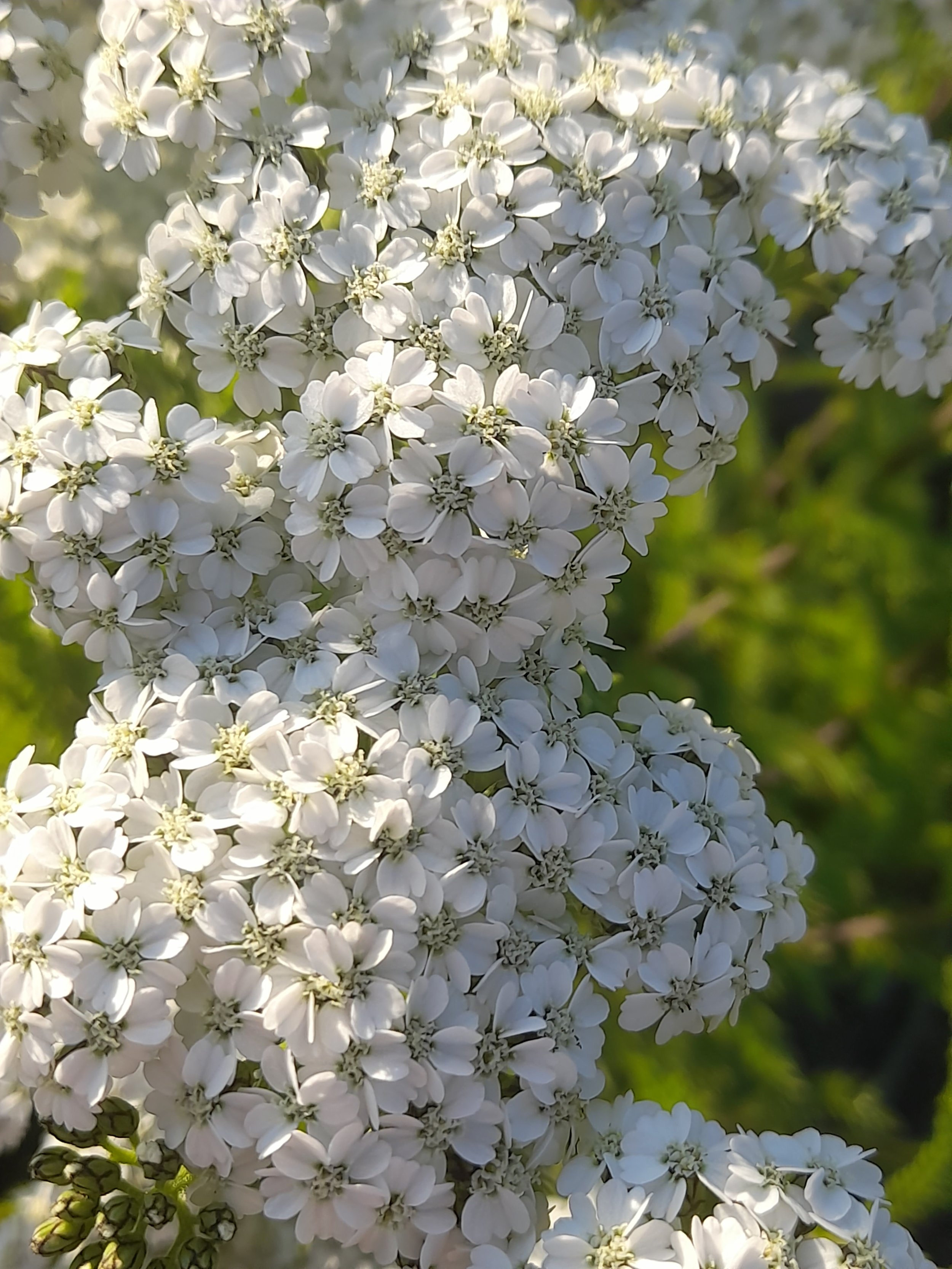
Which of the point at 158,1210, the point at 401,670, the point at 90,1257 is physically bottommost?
the point at 90,1257

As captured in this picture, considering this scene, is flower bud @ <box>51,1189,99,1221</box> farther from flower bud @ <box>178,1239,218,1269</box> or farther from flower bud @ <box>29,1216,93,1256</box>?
flower bud @ <box>178,1239,218,1269</box>

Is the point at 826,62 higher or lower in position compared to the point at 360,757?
higher

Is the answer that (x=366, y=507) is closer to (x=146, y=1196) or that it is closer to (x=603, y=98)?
(x=603, y=98)

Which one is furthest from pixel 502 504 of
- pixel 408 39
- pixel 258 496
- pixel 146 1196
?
pixel 146 1196

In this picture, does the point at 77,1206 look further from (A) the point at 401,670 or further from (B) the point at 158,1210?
(A) the point at 401,670

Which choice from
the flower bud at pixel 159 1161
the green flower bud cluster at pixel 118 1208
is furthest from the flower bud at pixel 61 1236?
the flower bud at pixel 159 1161

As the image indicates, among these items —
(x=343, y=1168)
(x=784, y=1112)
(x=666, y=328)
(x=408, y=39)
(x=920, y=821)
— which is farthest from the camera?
(x=920, y=821)

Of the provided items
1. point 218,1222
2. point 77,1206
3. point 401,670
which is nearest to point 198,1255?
point 218,1222
